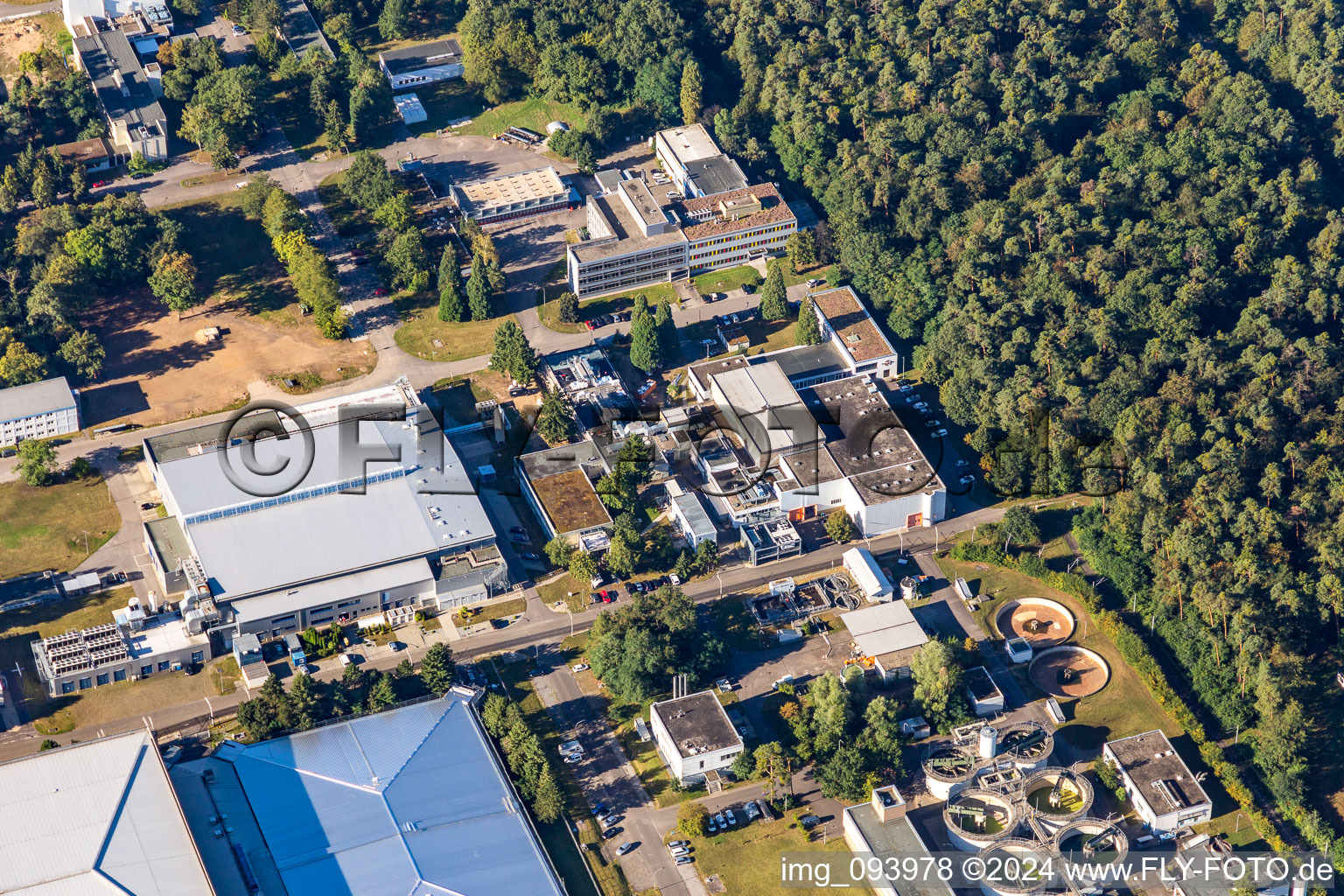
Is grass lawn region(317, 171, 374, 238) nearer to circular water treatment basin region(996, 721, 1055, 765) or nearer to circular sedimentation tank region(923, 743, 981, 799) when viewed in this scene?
circular sedimentation tank region(923, 743, 981, 799)

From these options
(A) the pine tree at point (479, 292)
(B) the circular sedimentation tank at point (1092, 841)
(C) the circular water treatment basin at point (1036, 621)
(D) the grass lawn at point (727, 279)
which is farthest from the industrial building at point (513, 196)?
(B) the circular sedimentation tank at point (1092, 841)

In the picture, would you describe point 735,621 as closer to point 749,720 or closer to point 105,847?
point 749,720

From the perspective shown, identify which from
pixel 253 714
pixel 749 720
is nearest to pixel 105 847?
pixel 253 714

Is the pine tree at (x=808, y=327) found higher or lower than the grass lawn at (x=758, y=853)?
higher

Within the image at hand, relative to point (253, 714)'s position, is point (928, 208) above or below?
above

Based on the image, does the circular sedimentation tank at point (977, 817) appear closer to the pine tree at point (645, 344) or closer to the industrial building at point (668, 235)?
the pine tree at point (645, 344)

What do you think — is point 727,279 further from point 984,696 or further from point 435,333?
point 984,696
